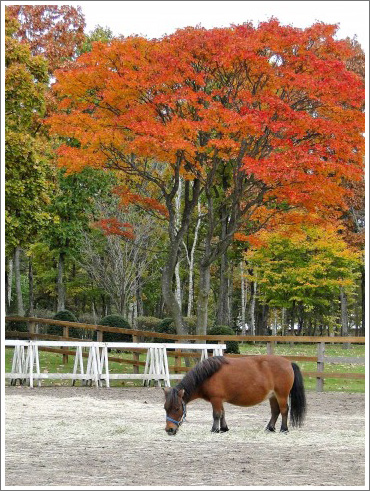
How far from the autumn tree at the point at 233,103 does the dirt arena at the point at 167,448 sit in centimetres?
652

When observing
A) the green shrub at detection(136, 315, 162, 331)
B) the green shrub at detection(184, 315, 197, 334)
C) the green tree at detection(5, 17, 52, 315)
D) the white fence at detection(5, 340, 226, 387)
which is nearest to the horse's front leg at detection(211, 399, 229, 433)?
the white fence at detection(5, 340, 226, 387)

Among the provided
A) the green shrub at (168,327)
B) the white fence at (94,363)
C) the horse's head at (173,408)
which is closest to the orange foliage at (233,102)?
the white fence at (94,363)

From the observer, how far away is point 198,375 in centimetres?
953

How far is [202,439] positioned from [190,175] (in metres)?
11.1

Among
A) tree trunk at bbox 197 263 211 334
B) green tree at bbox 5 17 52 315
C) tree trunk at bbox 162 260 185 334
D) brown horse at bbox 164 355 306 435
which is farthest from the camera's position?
tree trunk at bbox 197 263 211 334

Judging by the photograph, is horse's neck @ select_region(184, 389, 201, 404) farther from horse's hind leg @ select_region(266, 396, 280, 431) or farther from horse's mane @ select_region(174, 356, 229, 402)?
horse's hind leg @ select_region(266, 396, 280, 431)

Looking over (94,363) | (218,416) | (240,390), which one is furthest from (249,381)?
(94,363)

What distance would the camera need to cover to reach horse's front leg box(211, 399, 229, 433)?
9.63 m

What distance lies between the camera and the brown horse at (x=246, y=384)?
957 centimetres

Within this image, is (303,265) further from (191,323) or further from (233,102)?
(233,102)

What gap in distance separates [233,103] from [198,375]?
11111 mm

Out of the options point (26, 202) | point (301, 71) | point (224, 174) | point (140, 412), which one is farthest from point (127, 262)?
point (140, 412)

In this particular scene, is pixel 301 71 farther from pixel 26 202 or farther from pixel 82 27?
pixel 82 27

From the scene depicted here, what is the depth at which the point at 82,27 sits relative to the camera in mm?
35719
